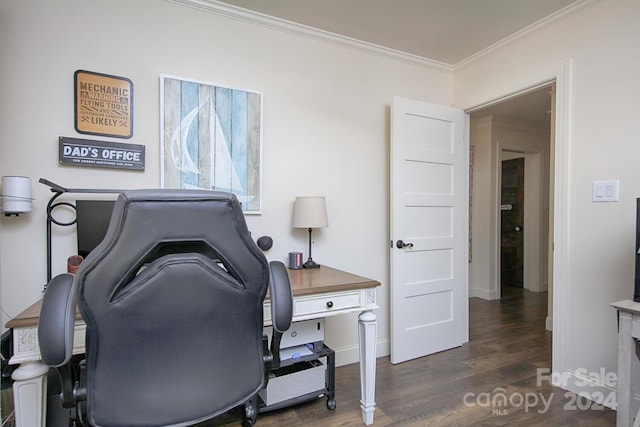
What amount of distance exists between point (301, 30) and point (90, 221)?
6.13ft

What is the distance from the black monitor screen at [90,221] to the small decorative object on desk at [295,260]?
1.10 meters

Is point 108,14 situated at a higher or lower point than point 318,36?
lower

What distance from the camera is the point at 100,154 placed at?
1883 millimetres

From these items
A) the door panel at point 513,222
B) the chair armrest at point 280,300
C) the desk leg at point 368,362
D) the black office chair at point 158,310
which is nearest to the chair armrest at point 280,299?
the chair armrest at point 280,300

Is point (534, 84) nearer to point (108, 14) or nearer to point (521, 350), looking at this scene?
point (521, 350)

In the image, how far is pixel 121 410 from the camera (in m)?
0.92

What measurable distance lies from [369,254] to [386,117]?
1145 mm

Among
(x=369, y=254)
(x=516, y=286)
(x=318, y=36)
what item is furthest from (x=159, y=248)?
(x=516, y=286)

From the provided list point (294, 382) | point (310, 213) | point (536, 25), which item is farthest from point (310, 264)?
point (536, 25)

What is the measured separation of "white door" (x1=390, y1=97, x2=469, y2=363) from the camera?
8.58 ft

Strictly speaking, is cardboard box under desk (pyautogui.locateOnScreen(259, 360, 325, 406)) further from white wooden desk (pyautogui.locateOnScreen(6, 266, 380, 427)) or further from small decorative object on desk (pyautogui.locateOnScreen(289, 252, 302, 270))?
small decorative object on desk (pyautogui.locateOnScreen(289, 252, 302, 270))

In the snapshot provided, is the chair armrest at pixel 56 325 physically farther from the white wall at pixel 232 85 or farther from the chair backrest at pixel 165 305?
the white wall at pixel 232 85

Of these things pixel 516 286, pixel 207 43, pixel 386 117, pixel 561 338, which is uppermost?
pixel 207 43

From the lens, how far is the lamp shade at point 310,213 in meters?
2.19
